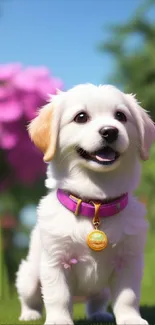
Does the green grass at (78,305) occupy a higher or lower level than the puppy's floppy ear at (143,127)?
lower

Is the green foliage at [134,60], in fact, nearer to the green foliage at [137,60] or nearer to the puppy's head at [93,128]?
the green foliage at [137,60]

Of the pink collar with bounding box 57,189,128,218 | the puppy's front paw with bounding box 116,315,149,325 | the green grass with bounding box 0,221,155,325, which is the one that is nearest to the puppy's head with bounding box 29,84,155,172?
the pink collar with bounding box 57,189,128,218

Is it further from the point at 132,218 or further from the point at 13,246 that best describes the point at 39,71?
the point at 132,218

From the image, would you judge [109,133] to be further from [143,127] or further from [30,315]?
[30,315]

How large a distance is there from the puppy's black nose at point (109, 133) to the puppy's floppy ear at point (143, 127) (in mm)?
311

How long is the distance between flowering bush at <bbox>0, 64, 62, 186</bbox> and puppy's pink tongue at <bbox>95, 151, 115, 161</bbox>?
3465 millimetres

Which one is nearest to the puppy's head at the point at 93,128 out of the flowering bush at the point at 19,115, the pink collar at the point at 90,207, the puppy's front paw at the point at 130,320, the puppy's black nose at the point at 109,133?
the puppy's black nose at the point at 109,133

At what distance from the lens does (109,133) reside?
121 inches

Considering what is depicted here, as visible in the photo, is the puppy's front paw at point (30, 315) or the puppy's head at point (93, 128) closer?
the puppy's head at point (93, 128)

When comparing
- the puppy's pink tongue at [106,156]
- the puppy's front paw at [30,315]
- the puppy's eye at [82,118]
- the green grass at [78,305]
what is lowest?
the green grass at [78,305]

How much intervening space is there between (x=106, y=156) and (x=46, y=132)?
0.36 m

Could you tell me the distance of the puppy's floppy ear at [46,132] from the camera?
3.22 m

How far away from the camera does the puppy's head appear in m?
3.11

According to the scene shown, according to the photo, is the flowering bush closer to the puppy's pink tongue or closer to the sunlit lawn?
the sunlit lawn
